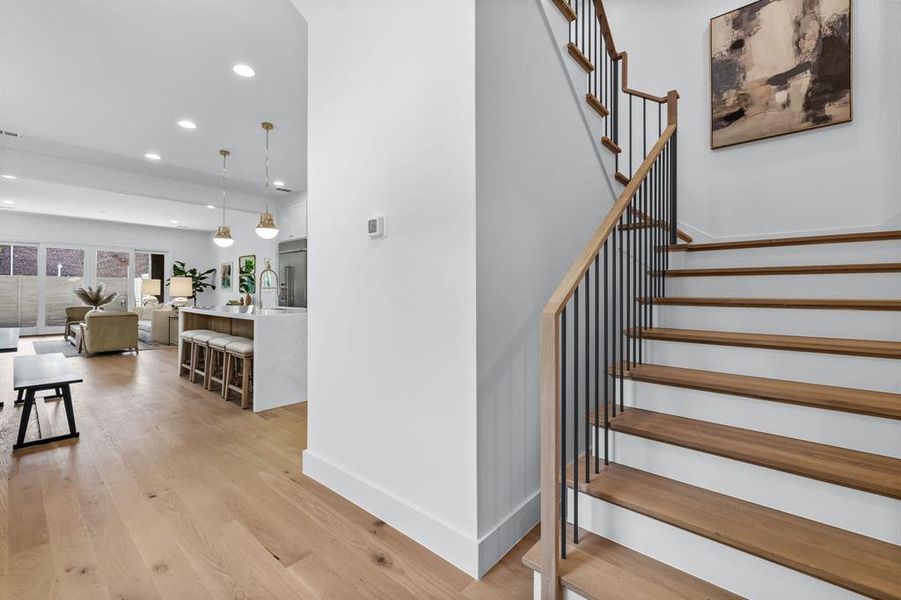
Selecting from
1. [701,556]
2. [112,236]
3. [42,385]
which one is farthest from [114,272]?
[701,556]

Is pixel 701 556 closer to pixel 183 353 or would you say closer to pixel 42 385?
pixel 42 385

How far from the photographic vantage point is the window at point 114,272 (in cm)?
1053

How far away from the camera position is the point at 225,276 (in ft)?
37.1

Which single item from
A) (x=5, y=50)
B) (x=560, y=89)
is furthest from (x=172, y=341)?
(x=560, y=89)

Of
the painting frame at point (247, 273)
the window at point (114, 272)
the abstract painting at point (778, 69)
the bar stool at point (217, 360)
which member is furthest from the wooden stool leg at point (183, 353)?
the window at point (114, 272)

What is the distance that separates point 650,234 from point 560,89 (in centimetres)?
120

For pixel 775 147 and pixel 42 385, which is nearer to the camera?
pixel 42 385

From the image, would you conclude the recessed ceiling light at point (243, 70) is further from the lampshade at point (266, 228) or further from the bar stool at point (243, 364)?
the bar stool at point (243, 364)

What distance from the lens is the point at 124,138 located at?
491cm

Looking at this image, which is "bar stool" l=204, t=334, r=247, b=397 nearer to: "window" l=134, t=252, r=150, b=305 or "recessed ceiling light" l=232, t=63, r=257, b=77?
"recessed ceiling light" l=232, t=63, r=257, b=77

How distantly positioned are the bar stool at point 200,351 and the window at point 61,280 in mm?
7954

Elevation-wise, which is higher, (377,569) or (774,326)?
(774,326)

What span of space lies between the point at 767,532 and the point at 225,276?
12.6 metres

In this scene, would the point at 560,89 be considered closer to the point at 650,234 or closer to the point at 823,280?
the point at 650,234
